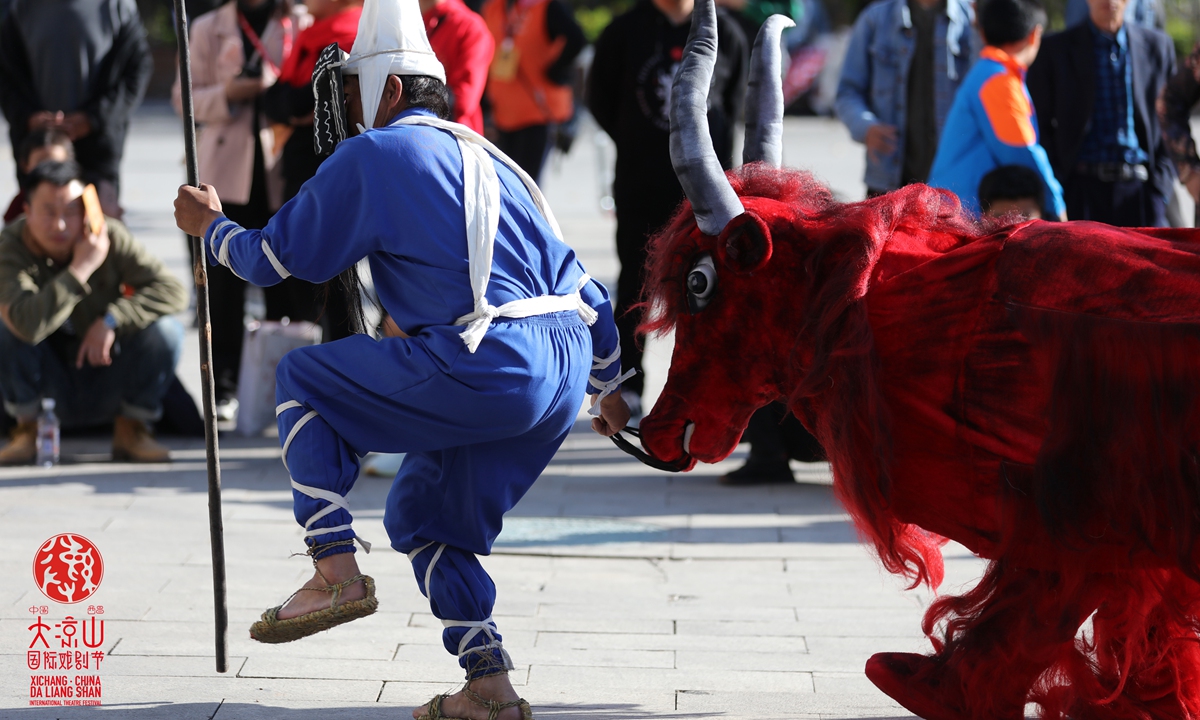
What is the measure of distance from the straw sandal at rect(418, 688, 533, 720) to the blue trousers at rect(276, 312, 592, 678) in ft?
0.20

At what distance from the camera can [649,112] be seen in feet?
22.7

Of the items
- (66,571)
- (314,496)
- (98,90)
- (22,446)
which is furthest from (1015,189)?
(98,90)

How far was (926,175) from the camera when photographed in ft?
22.6

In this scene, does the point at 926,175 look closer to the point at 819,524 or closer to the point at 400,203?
the point at 819,524

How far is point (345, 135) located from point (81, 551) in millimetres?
1974

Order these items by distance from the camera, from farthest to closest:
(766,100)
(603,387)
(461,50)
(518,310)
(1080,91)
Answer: (1080,91), (461,50), (603,387), (766,100), (518,310)

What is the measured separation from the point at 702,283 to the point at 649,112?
3.78 m

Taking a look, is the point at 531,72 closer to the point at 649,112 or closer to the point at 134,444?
the point at 649,112

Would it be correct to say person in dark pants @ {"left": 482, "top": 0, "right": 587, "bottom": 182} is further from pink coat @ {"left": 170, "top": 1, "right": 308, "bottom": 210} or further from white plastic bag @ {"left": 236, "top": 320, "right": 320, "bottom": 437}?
white plastic bag @ {"left": 236, "top": 320, "right": 320, "bottom": 437}

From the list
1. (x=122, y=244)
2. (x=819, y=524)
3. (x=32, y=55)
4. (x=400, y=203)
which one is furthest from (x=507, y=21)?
(x=400, y=203)

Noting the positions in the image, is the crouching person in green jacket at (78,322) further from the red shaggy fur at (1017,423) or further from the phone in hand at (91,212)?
the red shaggy fur at (1017,423)

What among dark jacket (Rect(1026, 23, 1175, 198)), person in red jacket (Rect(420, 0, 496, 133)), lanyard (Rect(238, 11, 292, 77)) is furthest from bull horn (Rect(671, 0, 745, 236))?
lanyard (Rect(238, 11, 292, 77))

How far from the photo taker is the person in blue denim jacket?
680 centimetres

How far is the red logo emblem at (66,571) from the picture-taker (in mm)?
4395
